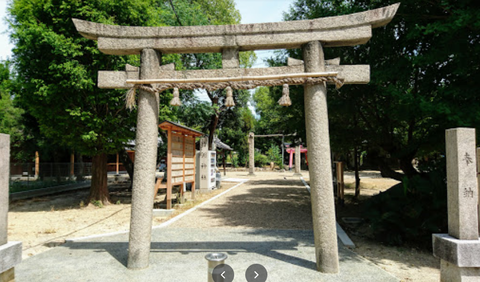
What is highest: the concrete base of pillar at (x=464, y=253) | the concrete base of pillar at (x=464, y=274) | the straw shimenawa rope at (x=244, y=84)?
the straw shimenawa rope at (x=244, y=84)

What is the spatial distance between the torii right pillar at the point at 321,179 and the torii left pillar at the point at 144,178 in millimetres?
2509

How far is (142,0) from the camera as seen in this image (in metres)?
9.75

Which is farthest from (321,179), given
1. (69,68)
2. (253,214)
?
(69,68)

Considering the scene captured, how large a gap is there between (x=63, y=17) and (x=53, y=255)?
7607 millimetres

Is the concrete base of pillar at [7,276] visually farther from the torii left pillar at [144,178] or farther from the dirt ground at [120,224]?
the dirt ground at [120,224]

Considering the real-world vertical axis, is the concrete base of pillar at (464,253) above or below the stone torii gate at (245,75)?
below

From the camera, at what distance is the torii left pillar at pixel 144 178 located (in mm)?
4465

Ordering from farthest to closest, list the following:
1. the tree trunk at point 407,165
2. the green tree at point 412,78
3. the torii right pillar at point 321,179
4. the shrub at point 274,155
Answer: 1. the shrub at point 274,155
2. the tree trunk at point 407,165
3. the green tree at point 412,78
4. the torii right pillar at point 321,179

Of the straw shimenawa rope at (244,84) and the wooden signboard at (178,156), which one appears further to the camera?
the wooden signboard at (178,156)

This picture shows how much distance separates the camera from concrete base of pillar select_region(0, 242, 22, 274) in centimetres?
301

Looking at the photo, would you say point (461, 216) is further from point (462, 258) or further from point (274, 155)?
point (274, 155)

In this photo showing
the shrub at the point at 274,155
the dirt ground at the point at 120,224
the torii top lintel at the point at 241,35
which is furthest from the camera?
the shrub at the point at 274,155

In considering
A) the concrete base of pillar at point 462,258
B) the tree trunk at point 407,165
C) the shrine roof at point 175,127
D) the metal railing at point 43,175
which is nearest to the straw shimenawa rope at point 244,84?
the concrete base of pillar at point 462,258

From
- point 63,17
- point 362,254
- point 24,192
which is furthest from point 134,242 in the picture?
point 24,192
